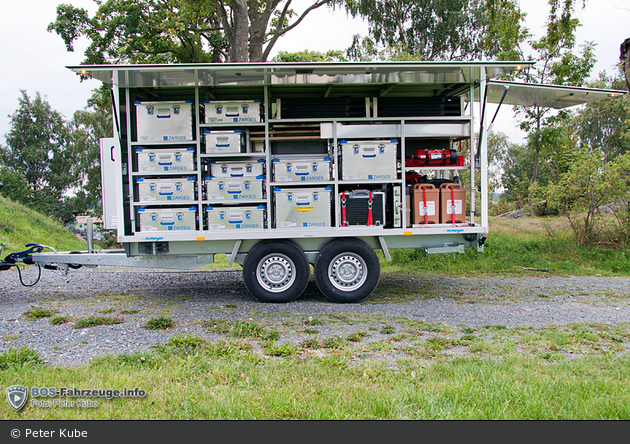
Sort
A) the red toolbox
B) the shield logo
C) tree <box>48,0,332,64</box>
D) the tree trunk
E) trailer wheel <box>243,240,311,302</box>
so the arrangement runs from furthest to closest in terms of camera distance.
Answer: tree <box>48,0,332,64</box>
the tree trunk
the red toolbox
trailer wheel <box>243,240,311,302</box>
the shield logo

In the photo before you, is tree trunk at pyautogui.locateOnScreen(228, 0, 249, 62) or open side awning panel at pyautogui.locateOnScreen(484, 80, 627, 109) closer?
open side awning panel at pyautogui.locateOnScreen(484, 80, 627, 109)

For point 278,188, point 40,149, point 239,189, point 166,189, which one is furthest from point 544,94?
point 40,149

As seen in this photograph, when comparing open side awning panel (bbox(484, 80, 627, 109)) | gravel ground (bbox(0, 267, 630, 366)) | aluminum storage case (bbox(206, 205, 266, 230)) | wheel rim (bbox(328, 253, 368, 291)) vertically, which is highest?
open side awning panel (bbox(484, 80, 627, 109))

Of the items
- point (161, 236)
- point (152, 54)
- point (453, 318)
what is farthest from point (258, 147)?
point (152, 54)

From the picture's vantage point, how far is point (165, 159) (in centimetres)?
681

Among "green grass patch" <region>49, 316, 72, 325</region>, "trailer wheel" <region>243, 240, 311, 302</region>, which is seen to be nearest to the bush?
"trailer wheel" <region>243, 240, 311, 302</region>

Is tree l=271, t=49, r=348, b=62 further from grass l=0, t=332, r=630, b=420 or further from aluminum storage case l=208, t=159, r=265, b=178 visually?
grass l=0, t=332, r=630, b=420

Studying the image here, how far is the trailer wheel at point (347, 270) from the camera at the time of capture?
22.2ft

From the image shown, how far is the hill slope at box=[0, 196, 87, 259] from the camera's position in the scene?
13852 millimetres

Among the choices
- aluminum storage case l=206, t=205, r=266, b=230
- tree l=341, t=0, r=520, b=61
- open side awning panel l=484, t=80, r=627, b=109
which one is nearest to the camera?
aluminum storage case l=206, t=205, r=266, b=230

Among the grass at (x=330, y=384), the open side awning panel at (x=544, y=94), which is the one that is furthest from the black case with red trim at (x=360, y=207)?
the grass at (x=330, y=384)

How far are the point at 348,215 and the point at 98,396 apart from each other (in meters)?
4.37

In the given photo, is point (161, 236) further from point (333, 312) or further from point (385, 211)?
point (385, 211)

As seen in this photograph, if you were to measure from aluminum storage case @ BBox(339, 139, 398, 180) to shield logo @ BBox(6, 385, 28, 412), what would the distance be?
481 centimetres
